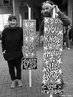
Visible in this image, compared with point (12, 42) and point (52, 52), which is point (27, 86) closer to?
point (12, 42)

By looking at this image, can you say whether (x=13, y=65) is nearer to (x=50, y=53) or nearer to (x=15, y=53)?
(x=15, y=53)

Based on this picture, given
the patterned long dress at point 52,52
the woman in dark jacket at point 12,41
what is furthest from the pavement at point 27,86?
the patterned long dress at point 52,52

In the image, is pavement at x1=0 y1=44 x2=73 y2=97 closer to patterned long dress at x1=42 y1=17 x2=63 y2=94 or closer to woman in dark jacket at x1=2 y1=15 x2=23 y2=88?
woman in dark jacket at x1=2 y1=15 x2=23 y2=88

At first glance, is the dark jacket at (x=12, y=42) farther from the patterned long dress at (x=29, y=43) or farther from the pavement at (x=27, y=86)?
the pavement at (x=27, y=86)

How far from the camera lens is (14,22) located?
17.3 feet

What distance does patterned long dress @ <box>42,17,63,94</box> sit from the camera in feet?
13.0

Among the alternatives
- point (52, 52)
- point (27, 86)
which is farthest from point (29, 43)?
point (52, 52)

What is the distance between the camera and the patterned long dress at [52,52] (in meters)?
3.96

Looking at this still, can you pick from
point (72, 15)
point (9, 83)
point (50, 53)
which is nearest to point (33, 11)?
point (72, 15)

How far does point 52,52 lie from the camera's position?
3.99 m

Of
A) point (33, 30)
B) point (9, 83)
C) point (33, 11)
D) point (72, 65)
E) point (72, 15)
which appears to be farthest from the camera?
point (33, 11)

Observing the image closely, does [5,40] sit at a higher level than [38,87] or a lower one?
higher

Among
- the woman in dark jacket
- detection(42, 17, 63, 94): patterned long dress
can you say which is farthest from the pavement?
detection(42, 17, 63, 94): patterned long dress

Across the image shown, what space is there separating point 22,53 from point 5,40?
0.52 metres
